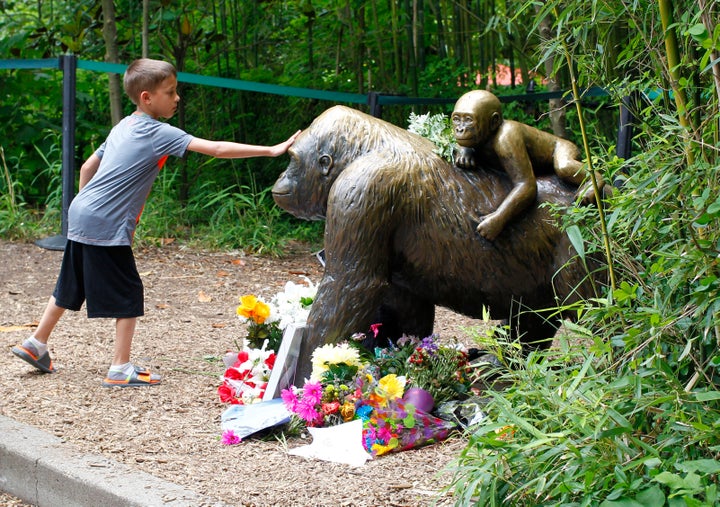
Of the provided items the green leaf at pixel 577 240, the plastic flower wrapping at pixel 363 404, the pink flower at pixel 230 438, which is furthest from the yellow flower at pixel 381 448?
the green leaf at pixel 577 240

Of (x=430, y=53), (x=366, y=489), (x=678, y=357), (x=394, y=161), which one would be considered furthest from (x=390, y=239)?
(x=430, y=53)

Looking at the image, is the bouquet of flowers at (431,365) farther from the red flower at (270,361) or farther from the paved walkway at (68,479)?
the paved walkway at (68,479)

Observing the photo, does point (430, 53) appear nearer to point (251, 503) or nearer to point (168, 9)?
point (168, 9)

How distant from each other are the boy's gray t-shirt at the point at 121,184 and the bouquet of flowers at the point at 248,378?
0.74 meters

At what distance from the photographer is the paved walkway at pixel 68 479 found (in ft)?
9.36

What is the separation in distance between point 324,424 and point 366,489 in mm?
577

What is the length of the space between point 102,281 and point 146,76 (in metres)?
0.91

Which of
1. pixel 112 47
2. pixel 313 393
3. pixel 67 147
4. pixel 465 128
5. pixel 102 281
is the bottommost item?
pixel 313 393

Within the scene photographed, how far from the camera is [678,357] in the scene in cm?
243

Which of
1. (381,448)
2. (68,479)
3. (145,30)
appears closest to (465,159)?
(381,448)

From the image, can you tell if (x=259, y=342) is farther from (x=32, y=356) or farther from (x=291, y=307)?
(x=32, y=356)

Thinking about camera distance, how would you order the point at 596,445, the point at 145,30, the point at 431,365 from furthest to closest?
the point at 145,30 < the point at 431,365 < the point at 596,445

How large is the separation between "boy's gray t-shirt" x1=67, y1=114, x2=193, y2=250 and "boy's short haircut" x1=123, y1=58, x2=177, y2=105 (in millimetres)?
130

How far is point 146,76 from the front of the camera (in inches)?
163
